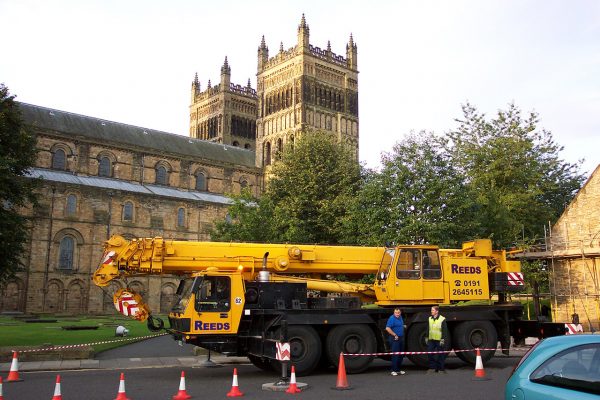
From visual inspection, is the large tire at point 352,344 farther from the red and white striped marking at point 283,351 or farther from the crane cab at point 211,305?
the crane cab at point 211,305

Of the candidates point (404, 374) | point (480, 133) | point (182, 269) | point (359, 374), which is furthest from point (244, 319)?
point (480, 133)

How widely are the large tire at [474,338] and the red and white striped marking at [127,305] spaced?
8.65 meters

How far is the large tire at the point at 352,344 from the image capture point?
553 inches

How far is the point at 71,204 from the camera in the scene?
53.7 m

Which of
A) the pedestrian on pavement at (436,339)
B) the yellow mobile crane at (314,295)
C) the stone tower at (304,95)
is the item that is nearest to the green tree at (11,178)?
the yellow mobile crane at (314,295)

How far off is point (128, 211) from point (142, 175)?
7720 mm

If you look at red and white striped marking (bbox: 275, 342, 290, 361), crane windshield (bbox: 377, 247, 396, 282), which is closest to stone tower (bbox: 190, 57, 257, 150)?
crane windshield (bbox: 377, 247, 396, 282)

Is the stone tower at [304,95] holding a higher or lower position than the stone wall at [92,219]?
higher

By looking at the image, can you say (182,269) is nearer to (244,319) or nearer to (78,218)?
(244,319)

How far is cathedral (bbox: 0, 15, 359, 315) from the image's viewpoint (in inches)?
2029

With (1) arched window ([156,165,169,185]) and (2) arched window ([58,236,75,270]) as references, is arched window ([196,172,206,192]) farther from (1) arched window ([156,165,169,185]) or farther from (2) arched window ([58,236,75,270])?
(2) arched window ([58,236,75,270])

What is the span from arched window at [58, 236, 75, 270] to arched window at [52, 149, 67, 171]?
9.45 m

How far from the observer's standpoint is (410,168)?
95.1 feet

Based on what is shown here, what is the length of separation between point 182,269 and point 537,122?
30575mm
